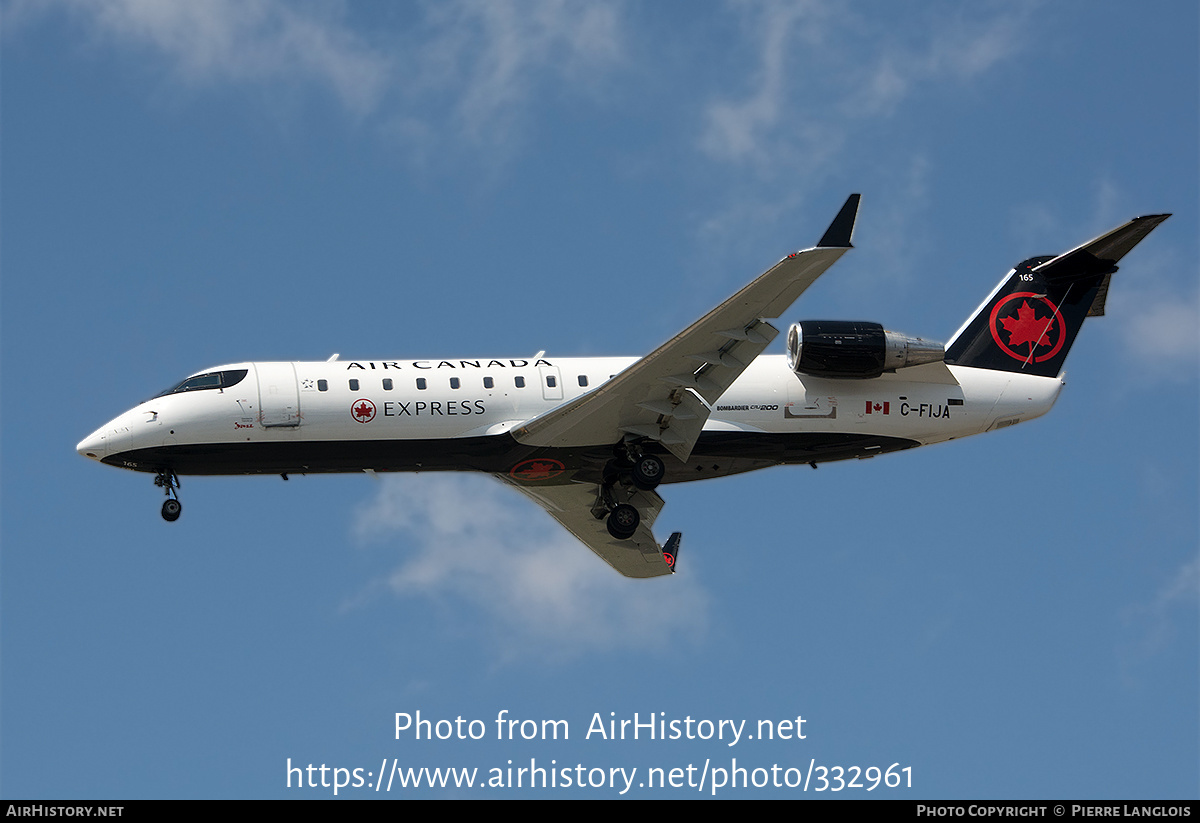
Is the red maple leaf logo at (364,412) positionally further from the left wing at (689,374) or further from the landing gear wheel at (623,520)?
the landing gear wheel at (623,520)

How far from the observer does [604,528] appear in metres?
35.5

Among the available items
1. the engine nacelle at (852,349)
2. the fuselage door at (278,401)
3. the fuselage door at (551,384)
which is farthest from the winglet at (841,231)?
the fuselage door at (278,401)

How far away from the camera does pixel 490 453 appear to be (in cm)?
3128

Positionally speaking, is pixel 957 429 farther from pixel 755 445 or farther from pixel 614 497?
pixel 614 497

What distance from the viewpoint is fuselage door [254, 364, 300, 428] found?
30859mm

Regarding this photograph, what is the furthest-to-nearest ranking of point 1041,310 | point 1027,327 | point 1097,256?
point 1041,310 < point 1097,256 < point 1027,327

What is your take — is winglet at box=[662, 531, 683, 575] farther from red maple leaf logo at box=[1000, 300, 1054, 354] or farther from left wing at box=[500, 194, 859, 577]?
red maple leaf logo at box=[1000, 300, 1054, 354]

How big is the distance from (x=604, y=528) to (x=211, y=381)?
940 centimetres

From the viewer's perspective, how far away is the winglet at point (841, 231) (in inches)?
1075

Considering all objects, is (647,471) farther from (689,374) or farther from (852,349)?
(852,349)

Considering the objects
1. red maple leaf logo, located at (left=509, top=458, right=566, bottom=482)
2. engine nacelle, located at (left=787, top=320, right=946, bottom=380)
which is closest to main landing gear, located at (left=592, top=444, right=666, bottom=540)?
red maple leaf logo, located at (left=509, top=458, right=566, bottom=482)

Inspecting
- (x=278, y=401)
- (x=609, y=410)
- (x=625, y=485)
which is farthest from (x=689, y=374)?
(x=278, y=401)
